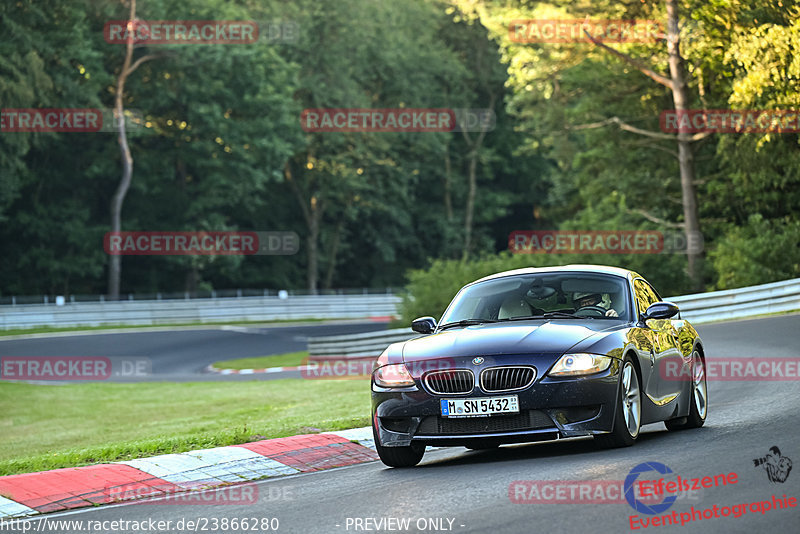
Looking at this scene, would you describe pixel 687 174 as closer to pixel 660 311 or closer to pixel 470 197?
pixel 660 311

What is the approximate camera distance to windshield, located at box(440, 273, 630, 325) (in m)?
10.3

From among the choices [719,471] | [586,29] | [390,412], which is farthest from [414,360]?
[586,29]

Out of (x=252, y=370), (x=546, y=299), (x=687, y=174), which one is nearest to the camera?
(x=546, y=299)

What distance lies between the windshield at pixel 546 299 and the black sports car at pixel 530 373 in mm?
11

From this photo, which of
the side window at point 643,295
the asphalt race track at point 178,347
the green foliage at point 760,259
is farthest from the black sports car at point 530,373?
the green foliage at point 760,259

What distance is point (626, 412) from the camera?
935 cm

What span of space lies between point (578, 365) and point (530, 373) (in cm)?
36

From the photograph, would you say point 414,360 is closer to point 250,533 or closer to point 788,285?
point 250,533

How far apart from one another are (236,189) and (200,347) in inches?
887

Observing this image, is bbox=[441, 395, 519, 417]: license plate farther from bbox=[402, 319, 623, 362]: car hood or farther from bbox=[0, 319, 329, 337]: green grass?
bbox=[0, 319, 329, 337]: green grass

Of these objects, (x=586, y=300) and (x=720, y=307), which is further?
(x=720, y=307)

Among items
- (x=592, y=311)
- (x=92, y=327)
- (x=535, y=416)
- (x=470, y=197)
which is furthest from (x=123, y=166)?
(x=535, y=416)

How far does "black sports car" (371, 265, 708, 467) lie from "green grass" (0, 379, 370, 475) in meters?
2.60

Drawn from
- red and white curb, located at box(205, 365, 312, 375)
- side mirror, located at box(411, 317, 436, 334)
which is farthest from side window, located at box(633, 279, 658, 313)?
red and white curb, located at box(205, 365, 312, 375)
